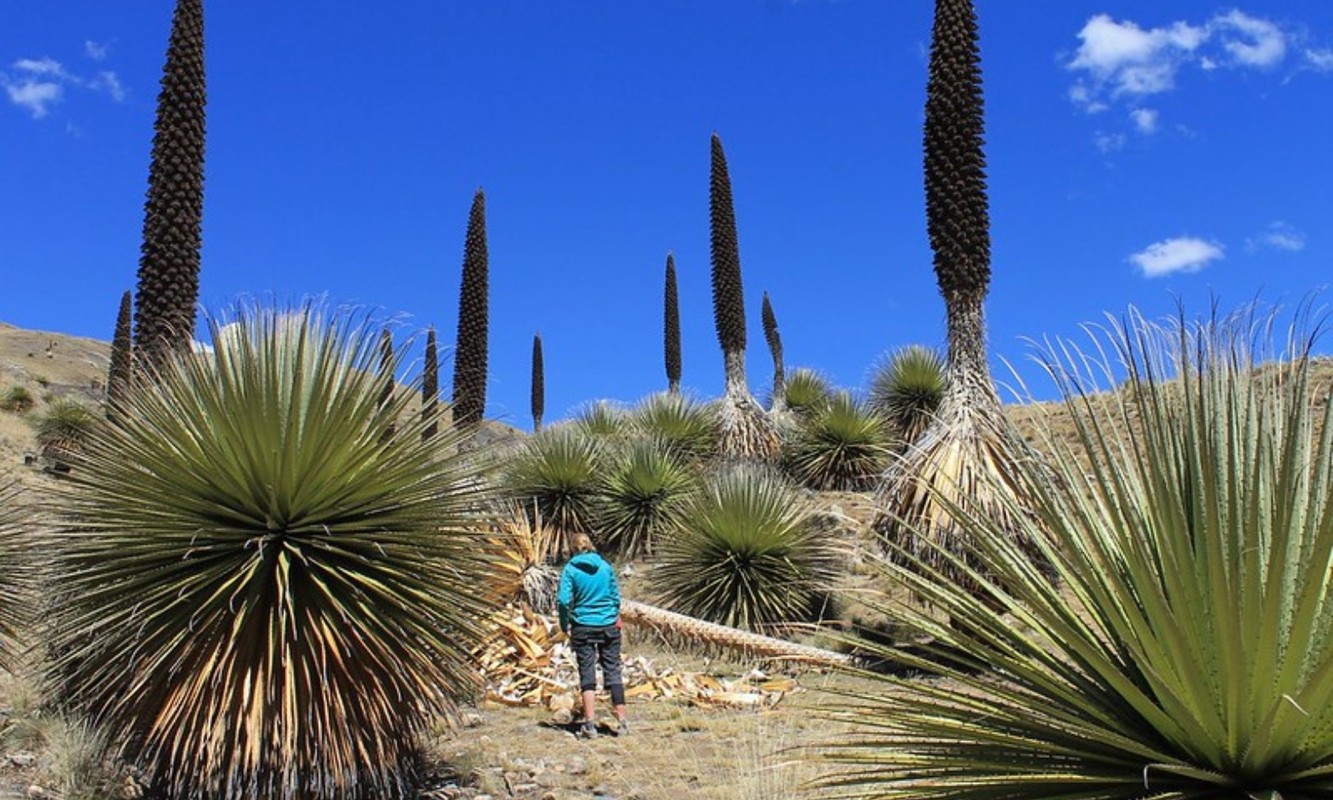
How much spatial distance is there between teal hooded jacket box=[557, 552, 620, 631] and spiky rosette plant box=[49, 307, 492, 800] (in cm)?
242

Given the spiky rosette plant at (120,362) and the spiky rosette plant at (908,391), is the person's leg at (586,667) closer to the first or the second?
the spiky rosette plant at (120,362)

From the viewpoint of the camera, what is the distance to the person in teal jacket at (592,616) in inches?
368

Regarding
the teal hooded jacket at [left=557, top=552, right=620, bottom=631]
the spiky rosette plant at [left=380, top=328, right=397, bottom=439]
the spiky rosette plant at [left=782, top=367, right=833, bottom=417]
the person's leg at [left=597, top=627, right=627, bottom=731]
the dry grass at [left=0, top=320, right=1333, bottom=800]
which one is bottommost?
the dry grass at [left=0, top=320, right=1333, bottom=800]

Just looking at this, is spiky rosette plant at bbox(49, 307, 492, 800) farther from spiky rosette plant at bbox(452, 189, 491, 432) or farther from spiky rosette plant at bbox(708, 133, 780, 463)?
spiky rosette plant at bbox(708, 133, 780, 463)

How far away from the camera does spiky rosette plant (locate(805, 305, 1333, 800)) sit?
268 cm

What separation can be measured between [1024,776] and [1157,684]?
1.61ft

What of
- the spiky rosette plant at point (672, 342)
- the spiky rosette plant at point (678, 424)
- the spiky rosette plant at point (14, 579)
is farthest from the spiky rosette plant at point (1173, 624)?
the spiky rosette plant at point (672, 342)

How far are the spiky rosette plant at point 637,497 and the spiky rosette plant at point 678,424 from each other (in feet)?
7.22

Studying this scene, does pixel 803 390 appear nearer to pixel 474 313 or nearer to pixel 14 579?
pixel 474 313

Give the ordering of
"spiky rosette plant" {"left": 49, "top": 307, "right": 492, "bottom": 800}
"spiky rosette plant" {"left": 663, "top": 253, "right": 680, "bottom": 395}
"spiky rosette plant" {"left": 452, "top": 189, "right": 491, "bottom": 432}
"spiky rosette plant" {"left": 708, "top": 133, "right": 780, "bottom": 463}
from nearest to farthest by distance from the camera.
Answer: "spiky rosette plant" {"left": 49, "top": 307, "right": 492, "bottom": 800}
"spiky rosette plant" {"left": 452, "top": 189, "right": 491, "bottom": 432}
"spiky rosette plant" {"left": 708, "top": 133, "right": 780, "bottom": 463}
"spiky rosette plant" {"left": 663, "top": 253, "right": 680, "bottom": 395}

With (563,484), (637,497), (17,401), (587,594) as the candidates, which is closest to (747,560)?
(637,497)

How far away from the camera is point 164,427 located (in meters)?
6.71

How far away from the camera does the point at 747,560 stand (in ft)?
47.7

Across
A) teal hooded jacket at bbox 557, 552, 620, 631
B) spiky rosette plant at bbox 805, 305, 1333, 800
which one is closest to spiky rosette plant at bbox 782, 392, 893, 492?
teal hooded jacket at bbox 557, 552, 620, 631
